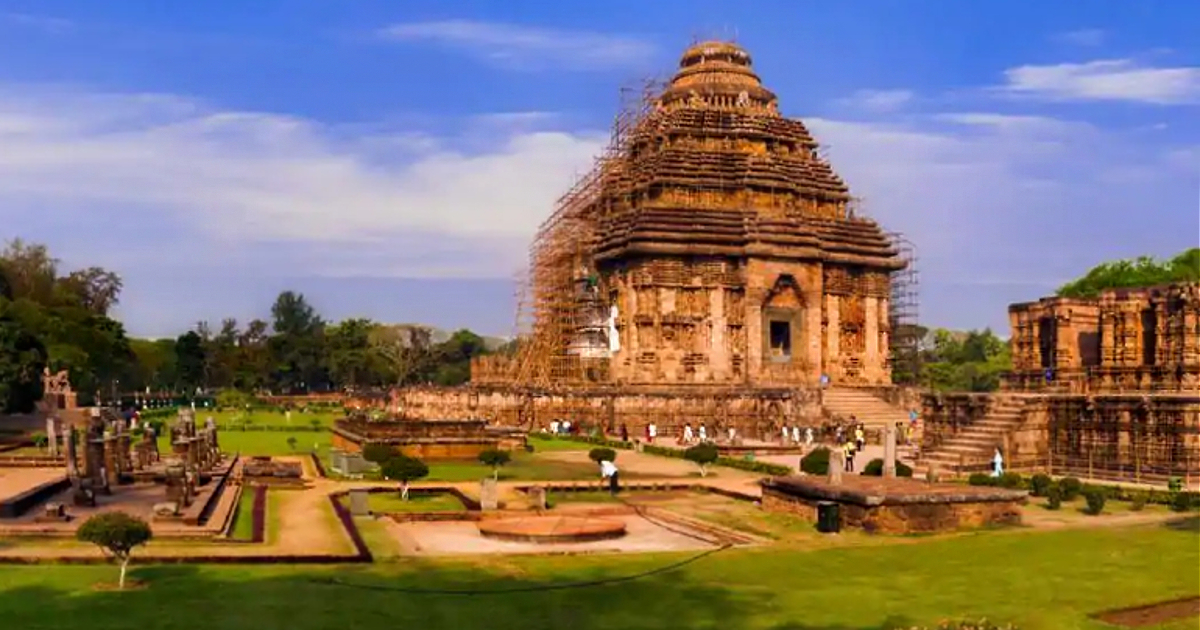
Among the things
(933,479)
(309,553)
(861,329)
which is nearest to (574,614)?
(309,553)

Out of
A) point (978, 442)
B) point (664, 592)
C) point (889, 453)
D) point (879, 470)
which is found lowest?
point (664, 592)

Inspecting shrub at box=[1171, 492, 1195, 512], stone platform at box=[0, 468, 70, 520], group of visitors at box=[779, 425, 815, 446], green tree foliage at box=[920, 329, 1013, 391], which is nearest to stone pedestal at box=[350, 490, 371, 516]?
stone platform at box=[0, 468, 70, 520]

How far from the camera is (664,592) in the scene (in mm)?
17141

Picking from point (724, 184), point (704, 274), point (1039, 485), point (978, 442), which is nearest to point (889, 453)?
point (1039, 485)

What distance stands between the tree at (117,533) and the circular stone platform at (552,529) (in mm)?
6944

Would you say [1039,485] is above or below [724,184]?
below

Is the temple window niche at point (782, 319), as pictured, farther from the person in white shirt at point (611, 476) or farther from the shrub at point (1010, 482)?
the shrub at point (1010, 482)

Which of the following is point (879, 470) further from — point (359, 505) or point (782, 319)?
point (782, 319)

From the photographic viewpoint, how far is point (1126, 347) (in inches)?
1550

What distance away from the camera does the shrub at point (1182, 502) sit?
26688mm

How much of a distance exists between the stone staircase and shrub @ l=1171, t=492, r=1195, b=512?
8.29 meters

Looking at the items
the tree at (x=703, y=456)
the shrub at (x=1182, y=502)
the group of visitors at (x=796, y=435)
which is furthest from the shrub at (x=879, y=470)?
the group of visitors at (x=796, y=435)

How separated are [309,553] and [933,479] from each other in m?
16.1

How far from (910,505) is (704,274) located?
131 ft
